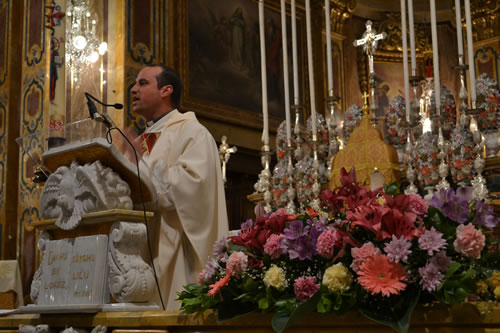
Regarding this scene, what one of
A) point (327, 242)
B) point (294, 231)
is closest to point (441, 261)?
point (327, 242)

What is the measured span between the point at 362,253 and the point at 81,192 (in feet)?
4.58

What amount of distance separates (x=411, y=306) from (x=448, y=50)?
13026 millimetres

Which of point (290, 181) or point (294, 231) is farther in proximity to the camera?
point (290, 181)

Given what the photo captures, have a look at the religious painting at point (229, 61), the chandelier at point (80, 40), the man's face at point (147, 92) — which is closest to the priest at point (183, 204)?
the man's face at point (147, 92)

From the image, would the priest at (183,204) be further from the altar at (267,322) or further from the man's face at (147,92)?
the altar at (267,322)

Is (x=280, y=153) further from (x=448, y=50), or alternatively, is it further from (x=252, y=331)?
(x=448, y=50)

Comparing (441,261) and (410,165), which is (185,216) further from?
(410,165)

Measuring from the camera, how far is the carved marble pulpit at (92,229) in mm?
2641

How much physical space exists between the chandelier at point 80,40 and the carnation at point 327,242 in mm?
6861

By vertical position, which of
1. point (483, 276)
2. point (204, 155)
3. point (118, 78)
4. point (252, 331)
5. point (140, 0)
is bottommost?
point (252, 331)

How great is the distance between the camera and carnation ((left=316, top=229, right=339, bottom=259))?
1.85 metres

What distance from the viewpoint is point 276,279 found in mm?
1896

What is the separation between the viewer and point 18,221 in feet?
27.9

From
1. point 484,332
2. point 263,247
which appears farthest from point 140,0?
point 484,332
